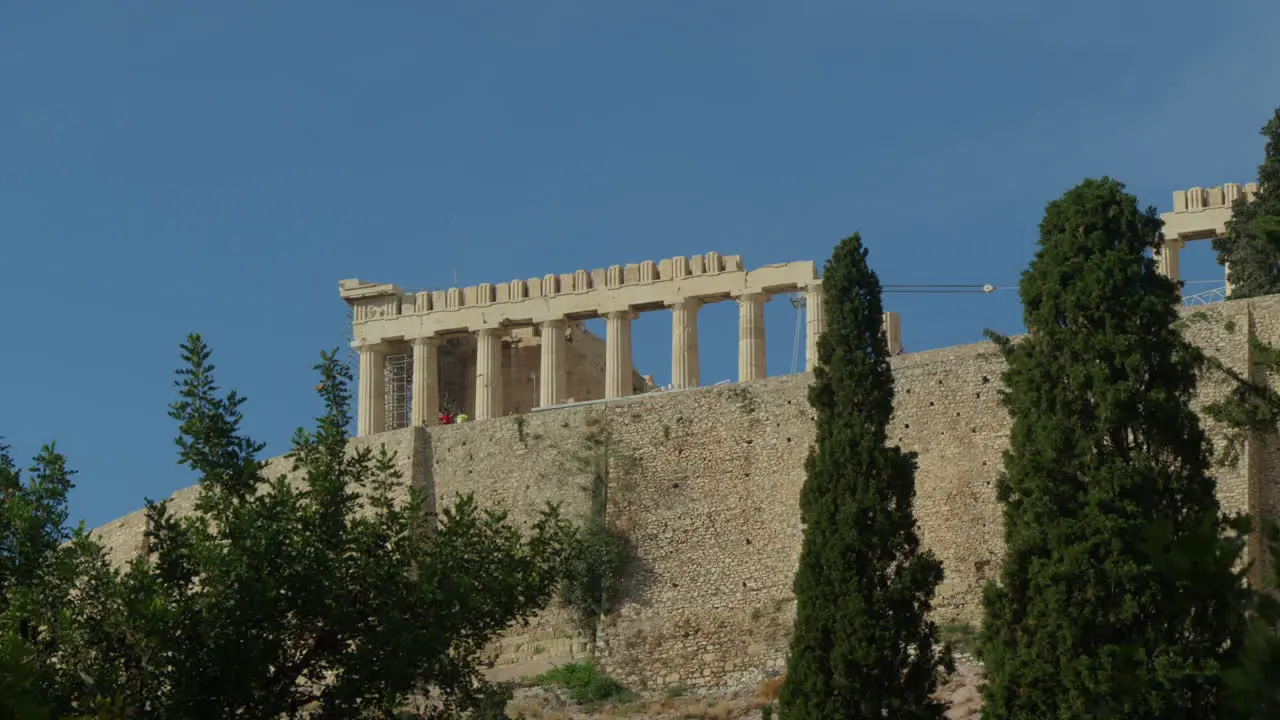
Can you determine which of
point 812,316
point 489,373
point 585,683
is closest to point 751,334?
point 812,316

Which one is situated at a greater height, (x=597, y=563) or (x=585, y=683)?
(x=597, y=563)

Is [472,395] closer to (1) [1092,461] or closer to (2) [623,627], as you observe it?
(2) [623,627]

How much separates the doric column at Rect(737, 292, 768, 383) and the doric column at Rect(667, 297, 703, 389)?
1027 millimetres

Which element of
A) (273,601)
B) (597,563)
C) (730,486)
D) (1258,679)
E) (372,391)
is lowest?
(1258,679)

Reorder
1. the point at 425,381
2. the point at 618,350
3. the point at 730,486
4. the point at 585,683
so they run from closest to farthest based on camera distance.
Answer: the point at 585,683, the point at 730,486, the point at 618,350, the point at 425,381

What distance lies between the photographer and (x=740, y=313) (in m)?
45.2

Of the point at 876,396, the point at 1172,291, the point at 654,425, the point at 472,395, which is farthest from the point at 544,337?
the point at 1172,291

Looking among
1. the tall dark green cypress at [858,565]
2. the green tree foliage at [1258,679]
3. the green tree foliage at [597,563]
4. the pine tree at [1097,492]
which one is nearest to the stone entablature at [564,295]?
the green tree foliage at [597,563]

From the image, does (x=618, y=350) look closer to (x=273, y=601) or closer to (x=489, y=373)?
(x=489, y=373)

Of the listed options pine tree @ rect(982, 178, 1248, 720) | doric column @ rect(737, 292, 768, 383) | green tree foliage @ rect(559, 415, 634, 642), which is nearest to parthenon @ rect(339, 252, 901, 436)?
doric column @ rect(737, 292, 768, 383)

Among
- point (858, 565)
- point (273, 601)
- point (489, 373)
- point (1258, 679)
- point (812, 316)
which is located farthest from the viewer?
point (489, 373)

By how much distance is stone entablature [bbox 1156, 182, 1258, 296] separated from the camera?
4262cm

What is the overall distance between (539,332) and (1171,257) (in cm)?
1434

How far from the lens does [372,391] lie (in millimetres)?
49594
